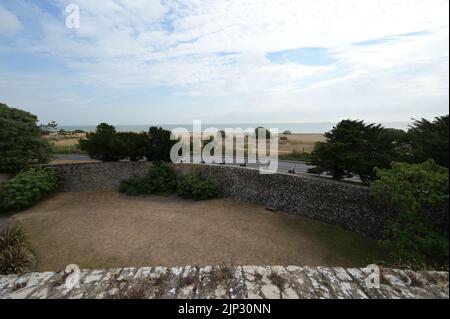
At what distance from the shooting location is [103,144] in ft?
47.4

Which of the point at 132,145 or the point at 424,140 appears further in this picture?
the point at 132,145

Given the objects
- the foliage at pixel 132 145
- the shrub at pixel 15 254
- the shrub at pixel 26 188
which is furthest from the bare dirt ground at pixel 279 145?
the shrub at pixel 15 254

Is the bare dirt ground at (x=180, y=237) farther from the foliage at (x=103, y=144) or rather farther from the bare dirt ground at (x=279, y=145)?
the bare dirt ground at (x=279, y=145)

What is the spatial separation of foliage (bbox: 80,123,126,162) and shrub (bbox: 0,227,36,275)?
724 centimetres

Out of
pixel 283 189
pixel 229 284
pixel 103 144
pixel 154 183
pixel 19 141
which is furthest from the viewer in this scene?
pixel 103 144

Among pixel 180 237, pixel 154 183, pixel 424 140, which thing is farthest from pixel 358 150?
pixel 154 183

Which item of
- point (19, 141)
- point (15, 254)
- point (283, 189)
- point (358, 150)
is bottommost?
point (15, 254)

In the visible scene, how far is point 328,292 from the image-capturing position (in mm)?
2133

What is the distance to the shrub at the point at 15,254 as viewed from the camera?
6327 millimetres

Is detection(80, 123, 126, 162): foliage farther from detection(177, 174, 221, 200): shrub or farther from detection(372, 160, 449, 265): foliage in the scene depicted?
detection(372, 160, 449, 265): foliage

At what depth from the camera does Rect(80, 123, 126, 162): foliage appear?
1437cm

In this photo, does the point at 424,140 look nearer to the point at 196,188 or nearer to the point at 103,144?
the point at 196,188

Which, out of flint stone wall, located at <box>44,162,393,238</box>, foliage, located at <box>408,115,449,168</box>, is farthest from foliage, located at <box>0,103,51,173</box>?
foliage, located at <box>408,115,449,168</box>

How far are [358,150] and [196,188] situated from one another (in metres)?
8.26
